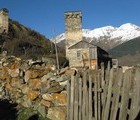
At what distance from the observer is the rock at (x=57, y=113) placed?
13.5m

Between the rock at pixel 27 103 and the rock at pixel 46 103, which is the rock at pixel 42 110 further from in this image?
the rock at pixel 27 103

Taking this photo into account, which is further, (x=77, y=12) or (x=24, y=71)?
(x=77, y=12)

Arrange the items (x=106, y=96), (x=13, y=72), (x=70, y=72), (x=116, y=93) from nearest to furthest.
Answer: (x=116, y=93), (x=106, y=96), (x=70, y=72), (x=13, y=72)

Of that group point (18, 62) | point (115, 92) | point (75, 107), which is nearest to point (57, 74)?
Result: point (18, 62)

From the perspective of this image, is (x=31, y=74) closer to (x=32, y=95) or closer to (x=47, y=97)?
(x=32, y=95)

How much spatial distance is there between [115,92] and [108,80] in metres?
0.45

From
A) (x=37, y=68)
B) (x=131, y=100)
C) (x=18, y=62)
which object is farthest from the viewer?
(x=18, y=62)

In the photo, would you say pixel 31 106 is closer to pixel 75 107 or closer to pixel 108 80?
pixel 75 107

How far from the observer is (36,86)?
14945 mm

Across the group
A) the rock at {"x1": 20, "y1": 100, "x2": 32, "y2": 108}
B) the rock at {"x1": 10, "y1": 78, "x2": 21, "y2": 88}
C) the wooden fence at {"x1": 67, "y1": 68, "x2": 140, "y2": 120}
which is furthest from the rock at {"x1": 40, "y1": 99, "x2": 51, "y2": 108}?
the wooden fence at {"x1": 67, "y1": 68, "x2": 140, "y2": 120}

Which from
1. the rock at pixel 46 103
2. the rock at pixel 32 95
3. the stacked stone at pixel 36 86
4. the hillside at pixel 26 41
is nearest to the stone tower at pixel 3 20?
the hillside at pixel 26 41

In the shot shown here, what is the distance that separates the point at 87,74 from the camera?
11.1 metres

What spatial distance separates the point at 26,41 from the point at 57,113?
3101 centimetres

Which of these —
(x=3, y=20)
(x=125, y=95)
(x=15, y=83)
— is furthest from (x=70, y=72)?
(x=3, y=20)
